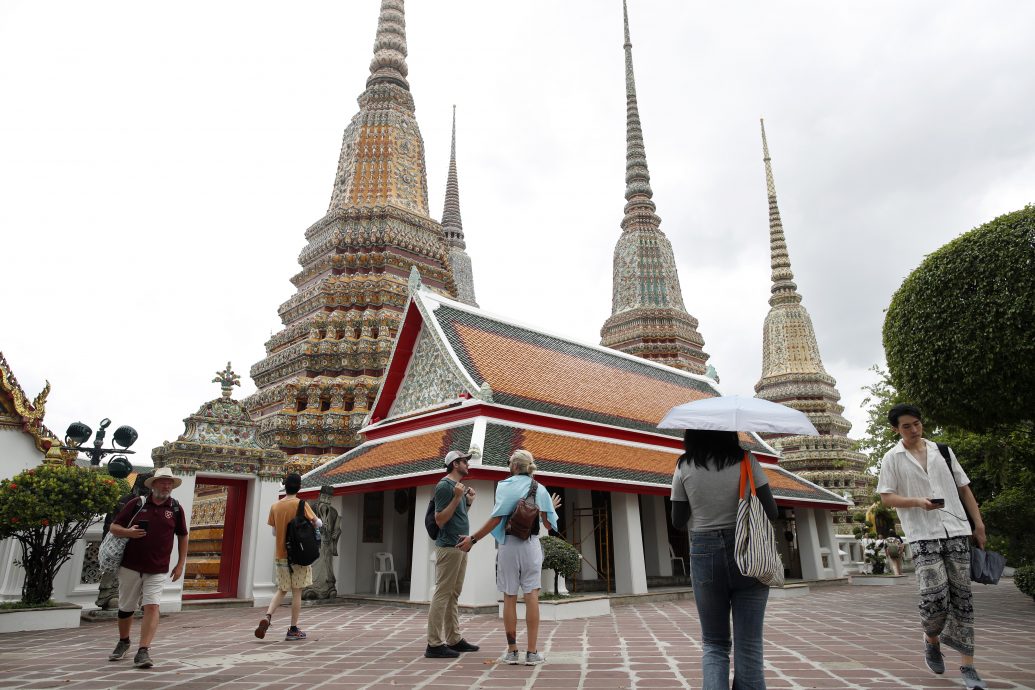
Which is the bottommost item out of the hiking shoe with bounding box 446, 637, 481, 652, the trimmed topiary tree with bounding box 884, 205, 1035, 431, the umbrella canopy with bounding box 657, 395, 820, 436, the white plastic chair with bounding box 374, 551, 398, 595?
the hiking shoe with bounding box 446, 637, 481, 652

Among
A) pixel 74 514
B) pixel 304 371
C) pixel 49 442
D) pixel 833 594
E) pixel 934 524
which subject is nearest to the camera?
pixel 934 524

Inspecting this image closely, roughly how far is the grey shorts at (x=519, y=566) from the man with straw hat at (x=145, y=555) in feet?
9.09

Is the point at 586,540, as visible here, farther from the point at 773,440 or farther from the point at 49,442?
the point at 773,440

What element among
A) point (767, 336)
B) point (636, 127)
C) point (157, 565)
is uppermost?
point (636, 127)

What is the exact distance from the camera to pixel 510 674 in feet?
16.9

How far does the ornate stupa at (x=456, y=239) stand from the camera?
137 feet

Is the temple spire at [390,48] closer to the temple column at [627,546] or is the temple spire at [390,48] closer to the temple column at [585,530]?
→ the temple column at [585,530]

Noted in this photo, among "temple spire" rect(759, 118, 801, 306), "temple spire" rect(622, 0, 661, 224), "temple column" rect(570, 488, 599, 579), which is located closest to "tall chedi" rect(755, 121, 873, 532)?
"temple spire" rect(759, 118, 801, 306)

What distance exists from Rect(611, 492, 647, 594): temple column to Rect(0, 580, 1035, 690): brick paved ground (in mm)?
2322

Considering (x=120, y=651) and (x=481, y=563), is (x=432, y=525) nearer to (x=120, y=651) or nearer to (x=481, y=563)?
(x=120, y=651)

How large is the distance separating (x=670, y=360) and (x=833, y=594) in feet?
54.9

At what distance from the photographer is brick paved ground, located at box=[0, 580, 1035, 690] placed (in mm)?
4922

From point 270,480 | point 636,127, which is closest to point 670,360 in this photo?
point 636,127

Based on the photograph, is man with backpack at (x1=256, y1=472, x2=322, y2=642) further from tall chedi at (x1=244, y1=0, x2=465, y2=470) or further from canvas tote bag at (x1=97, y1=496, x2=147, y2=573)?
tall chedi at (x1=244, y1=0, x2=465, y2=470)
